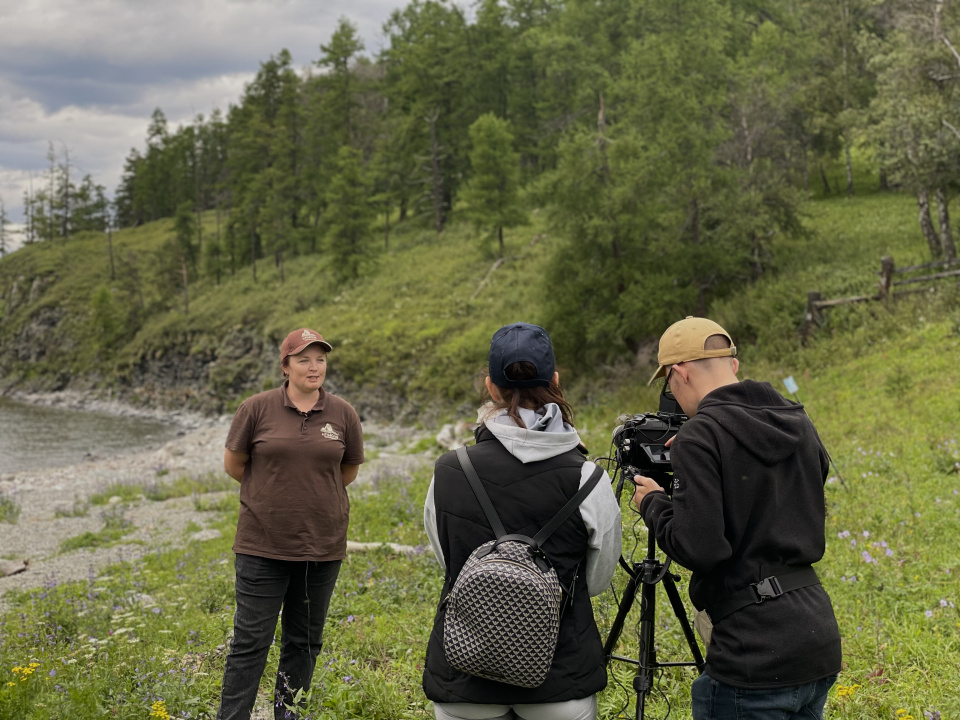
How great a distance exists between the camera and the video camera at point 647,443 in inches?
123

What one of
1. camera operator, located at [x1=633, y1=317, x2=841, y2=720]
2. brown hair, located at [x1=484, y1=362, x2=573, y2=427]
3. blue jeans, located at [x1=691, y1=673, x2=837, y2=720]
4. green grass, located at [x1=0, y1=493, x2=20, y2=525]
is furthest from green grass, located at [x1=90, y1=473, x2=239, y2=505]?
camera operator, located at [x1=633, y1=317, x2=841, y2=720]

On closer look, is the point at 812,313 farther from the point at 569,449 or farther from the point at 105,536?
the point at 569,449

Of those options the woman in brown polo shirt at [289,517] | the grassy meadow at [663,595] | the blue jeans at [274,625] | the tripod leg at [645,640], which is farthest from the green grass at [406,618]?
the tripod leg at [645,640]

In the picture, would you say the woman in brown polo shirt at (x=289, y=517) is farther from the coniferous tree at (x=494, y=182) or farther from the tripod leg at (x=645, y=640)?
the coniferous tree at (x=494, y=182)

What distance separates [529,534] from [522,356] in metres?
0.68

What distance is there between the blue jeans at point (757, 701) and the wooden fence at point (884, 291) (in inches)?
673

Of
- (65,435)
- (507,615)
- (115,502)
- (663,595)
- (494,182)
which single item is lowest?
(65,435)

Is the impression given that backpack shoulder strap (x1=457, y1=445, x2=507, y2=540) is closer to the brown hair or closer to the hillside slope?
the brown hair

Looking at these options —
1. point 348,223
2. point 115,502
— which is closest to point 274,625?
point 115,502

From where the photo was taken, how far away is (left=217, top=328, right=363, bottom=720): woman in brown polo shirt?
4238 millimetres

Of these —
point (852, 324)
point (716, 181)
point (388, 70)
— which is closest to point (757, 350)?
point (852, 324)

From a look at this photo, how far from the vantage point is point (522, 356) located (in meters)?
2.67

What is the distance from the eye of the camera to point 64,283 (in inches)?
2827

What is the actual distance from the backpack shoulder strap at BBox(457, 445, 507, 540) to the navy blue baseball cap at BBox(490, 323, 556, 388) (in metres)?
0.33
